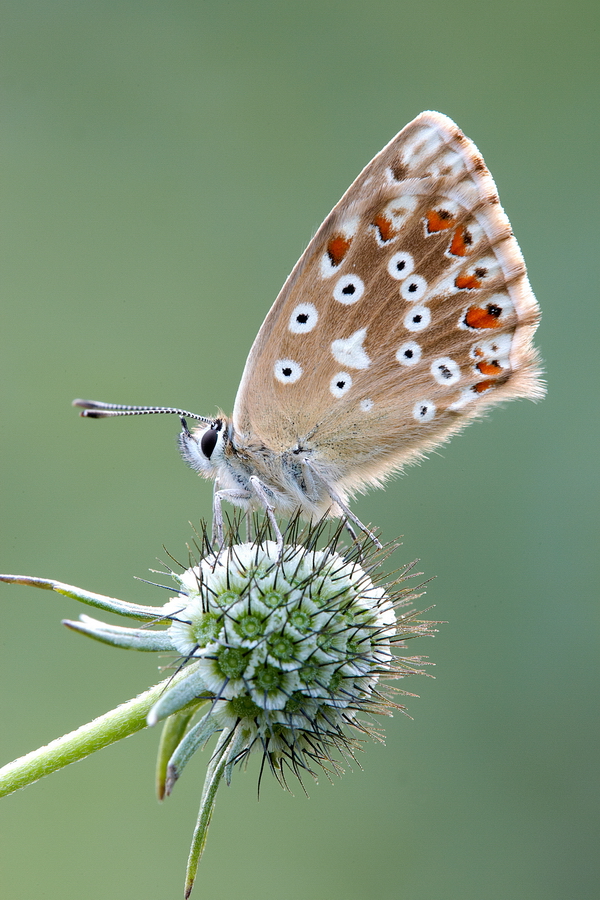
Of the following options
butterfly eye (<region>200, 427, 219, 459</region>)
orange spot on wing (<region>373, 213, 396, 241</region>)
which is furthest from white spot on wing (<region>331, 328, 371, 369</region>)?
butterfly eye (<region>200, 427, 219, 459</region>)

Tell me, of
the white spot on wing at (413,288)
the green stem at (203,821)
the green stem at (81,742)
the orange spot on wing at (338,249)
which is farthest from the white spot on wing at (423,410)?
the green stem at (203,821)

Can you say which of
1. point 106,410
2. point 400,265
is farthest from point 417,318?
point 106,410

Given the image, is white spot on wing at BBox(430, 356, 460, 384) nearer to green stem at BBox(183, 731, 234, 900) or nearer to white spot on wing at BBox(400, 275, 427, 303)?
white spot on wing at BBox(400, 275, 427, 303)

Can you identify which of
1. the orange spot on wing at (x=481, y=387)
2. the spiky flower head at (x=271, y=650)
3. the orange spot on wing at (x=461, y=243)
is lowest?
the spiky flower head at (x=271, y=650)

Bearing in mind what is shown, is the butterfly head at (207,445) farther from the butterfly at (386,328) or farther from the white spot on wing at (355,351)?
the white spot on wing at (355,351)

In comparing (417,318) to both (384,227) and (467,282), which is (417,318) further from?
(384,227)

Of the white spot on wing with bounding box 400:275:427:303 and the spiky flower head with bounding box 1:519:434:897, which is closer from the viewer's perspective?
the spiky flower head with bounding box 1:519:434:897
